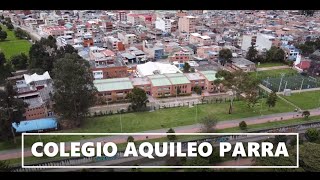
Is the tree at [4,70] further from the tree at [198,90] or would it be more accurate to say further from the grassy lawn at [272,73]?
the grassy lawn at [272,73]

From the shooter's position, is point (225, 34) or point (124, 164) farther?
point (225, 34)

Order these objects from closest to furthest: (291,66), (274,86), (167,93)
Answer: (167,93) < (274,86) < (291,66)

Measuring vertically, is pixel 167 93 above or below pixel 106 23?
below

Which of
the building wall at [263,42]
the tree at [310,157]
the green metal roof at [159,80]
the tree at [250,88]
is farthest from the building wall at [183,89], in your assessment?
the building wall at [263,42]

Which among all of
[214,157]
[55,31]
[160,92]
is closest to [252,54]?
[160,92]

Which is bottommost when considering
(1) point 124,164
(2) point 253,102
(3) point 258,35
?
(1) point 124,164

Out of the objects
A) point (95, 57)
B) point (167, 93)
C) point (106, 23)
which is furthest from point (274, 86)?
point (106, 23)

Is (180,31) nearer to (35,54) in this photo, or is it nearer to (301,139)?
(35,54)
